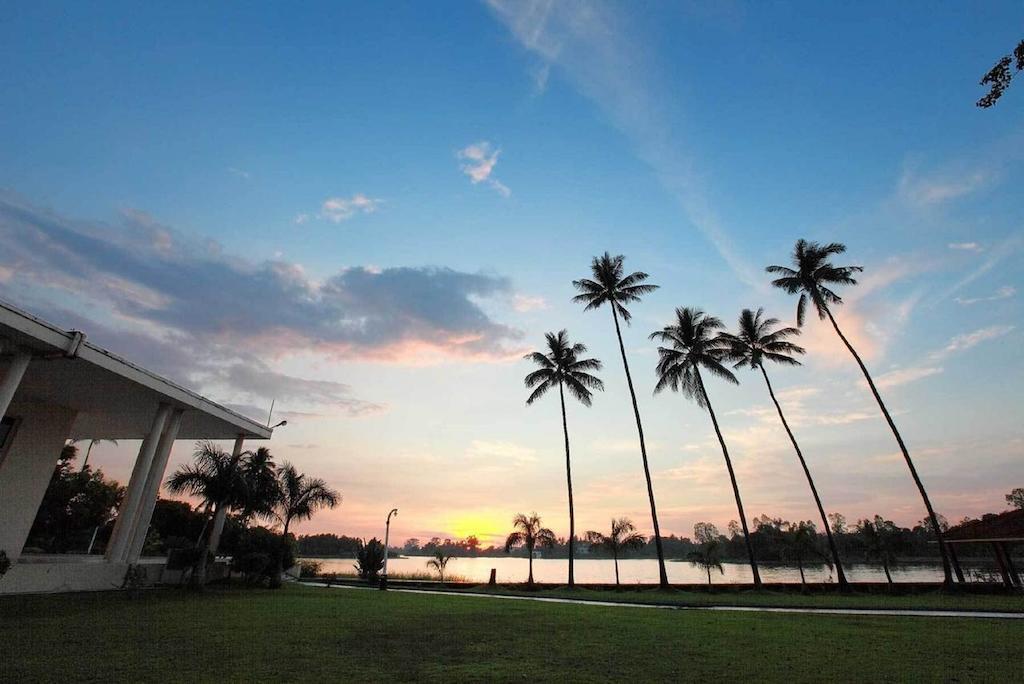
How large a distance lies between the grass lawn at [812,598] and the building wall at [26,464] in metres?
25.3

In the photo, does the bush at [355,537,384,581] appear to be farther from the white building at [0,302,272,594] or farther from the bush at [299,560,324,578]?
the white building at [0,302,272,594]

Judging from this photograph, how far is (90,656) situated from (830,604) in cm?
2533

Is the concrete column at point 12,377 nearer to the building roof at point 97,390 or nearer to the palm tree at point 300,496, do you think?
the building roof at point 97,390

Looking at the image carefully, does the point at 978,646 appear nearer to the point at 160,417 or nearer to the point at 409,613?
the point at 409,613

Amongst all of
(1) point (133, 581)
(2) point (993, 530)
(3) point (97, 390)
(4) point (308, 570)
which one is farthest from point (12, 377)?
(2) point (993, 530)

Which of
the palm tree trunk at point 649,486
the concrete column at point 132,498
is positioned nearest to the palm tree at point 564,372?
the palm tree trunk at point 649,486

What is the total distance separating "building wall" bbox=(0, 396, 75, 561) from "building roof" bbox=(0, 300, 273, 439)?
662 mm

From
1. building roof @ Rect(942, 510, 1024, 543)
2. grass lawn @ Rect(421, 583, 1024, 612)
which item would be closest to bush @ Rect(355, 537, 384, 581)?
grass lawn @ Rect(421, 583, 1024, 612)

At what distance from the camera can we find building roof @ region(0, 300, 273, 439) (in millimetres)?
17734

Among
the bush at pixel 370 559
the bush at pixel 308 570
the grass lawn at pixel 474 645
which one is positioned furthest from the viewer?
the bush at pixel 308 570

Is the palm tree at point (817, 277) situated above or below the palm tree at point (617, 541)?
above

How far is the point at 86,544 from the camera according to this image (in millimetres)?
51875

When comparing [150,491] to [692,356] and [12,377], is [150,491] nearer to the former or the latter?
[12,377]

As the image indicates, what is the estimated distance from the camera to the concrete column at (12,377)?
57.0 ft
